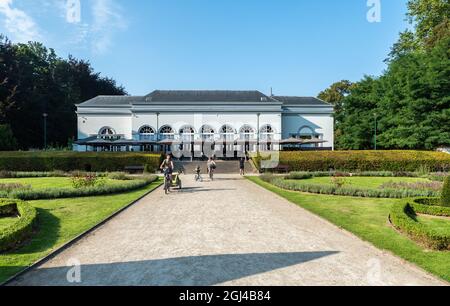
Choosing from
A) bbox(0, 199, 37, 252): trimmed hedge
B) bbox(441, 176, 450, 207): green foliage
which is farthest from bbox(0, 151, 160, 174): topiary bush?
bbox(441, 176, 450, 207): green foliage

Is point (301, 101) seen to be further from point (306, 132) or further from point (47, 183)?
point (47, 183)

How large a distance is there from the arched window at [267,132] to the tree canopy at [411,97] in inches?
380

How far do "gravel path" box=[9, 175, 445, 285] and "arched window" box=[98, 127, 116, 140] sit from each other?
39025 millimetres

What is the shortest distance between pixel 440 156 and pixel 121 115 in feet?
129

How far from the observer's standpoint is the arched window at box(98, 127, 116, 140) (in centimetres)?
4600

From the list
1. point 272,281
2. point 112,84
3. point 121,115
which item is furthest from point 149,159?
point 112,84

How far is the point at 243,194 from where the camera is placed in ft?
47.1

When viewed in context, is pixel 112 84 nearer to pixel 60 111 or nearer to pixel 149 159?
pixel 60 111

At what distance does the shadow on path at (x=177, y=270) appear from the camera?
4828 mm

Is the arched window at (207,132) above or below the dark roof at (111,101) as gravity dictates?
below

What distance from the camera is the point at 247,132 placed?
148ft

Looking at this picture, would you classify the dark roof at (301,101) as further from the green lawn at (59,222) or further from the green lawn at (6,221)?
the green lawn at (6,221)

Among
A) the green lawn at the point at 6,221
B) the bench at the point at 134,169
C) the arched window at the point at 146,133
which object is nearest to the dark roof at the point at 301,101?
the arched window at the point at 146,133

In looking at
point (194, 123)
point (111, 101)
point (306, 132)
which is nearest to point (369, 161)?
point (306, 132)
